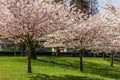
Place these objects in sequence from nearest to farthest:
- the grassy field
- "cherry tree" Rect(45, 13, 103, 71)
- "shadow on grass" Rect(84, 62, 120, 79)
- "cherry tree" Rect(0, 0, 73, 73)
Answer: the grassy field
"cherry tree" Rect(0, 0, 73, 73)
"shadow on grass" Rect(84, 62, 120, 79)
"cherry tree" Rect(45, 13, 103, 71)

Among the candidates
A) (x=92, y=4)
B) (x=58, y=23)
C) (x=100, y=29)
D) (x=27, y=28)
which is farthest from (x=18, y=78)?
(x=92, y=4)

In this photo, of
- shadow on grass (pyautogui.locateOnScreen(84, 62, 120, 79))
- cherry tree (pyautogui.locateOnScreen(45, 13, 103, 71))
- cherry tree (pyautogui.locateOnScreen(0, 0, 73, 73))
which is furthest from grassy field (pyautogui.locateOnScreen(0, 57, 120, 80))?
cherry tree (pyautogui.locateOnScreen(0, 0, 73, 73))

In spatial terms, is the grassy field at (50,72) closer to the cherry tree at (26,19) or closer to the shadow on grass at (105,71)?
the shadow on grass at (105,71)

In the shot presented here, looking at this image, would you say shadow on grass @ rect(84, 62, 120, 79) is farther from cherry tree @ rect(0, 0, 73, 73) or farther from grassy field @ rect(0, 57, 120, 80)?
cherry tree @ rect(0, 0, 73, 73)

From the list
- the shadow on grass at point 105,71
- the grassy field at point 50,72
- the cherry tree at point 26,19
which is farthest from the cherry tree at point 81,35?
→ the cherry tree at point 26,19

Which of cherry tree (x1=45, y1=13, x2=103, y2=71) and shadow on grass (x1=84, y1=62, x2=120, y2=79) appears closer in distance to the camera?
shadow on grass (x1=84, y1=62, x2=120, y2=79)

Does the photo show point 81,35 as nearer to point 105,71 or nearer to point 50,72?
point 105,71

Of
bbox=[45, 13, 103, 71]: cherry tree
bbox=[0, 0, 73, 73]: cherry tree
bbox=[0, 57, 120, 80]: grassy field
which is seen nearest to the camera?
bbox=[0, 57, 120, 80]: grassy field

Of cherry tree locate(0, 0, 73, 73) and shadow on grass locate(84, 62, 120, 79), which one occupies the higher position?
cherry tree locate(0, 0, 73, 73)

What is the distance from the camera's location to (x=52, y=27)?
2659cm

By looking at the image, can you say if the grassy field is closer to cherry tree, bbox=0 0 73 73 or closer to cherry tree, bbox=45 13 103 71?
cherry tree, bbox=45 13 103 71

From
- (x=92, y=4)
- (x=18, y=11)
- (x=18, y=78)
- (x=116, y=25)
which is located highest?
(x=92, y=4)

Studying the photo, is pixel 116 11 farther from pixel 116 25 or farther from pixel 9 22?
pixel 9 22

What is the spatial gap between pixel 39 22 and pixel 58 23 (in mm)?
1960
